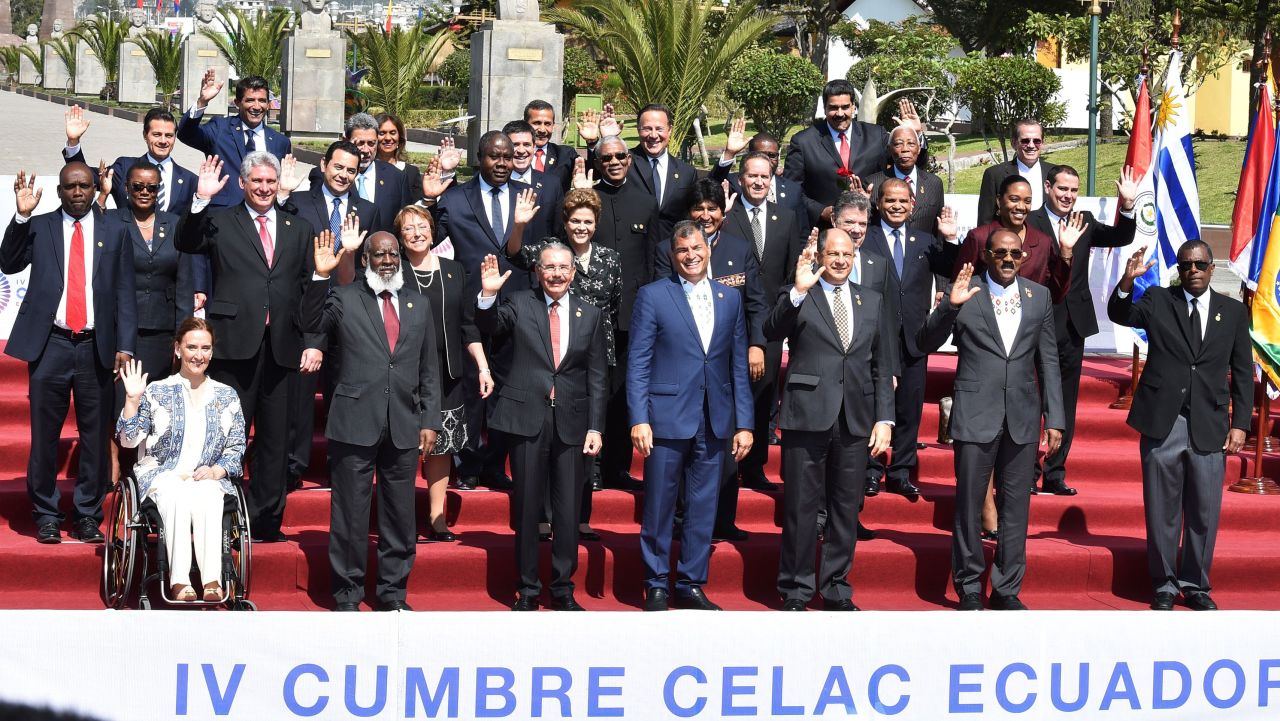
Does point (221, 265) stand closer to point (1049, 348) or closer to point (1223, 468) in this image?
point (1049, 348)

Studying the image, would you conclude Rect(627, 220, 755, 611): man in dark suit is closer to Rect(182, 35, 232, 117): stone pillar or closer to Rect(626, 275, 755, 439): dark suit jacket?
Rect(626, 275, 755, 439): dark suit jacket

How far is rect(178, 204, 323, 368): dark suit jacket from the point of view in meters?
7.39

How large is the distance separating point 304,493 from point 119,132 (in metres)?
21.7

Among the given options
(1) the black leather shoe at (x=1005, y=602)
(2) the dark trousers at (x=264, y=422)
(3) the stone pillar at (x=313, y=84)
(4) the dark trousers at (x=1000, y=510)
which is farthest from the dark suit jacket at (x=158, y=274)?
(3) the stone pillar at (x=313, y=84)

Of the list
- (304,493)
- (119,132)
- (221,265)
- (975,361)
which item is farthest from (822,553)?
(119,132)

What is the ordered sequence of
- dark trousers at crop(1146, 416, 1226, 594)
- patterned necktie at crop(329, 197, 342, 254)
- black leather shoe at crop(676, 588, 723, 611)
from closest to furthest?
black leather shoe at crop(676, 588, 723, 611)
dark trousers at crop(1146, 416, 1226, 594)
patterned necktie at crop(329, 197, 342, 254)

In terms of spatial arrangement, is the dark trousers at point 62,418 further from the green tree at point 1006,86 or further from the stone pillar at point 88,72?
the stone pillar at point 88,72

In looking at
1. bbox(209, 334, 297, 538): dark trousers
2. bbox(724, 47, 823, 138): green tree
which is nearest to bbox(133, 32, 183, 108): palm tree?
bbox(724, 47, 823, 138): green tree

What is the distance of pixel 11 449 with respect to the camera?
842 cm

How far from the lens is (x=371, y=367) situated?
7.00m

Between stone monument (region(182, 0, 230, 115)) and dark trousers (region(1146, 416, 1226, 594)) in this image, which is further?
stone monument (region(182, 0, 230, 115))

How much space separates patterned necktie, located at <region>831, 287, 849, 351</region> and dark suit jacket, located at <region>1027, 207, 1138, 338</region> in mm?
1680

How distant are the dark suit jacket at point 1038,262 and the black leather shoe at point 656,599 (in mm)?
2407

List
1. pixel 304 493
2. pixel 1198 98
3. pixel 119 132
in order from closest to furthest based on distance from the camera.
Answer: pixel 304 493, pixel 119 132, pixel 1198 98
